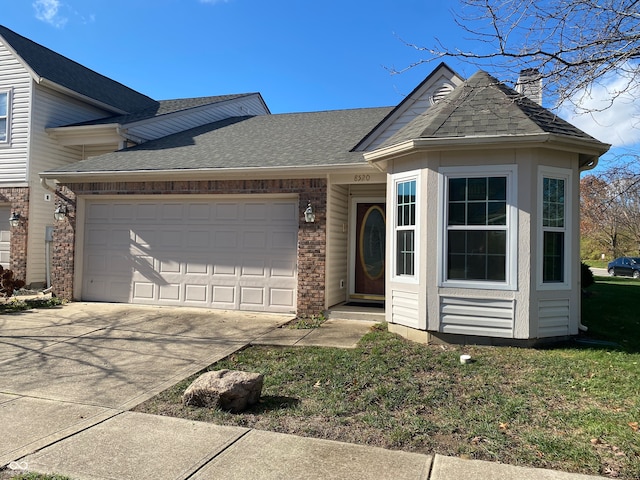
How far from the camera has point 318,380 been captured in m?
5.53

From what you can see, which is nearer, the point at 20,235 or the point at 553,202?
the point at 553,202

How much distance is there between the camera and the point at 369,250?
34.0ft

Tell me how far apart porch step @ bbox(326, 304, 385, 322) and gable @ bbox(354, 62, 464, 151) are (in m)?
3.32

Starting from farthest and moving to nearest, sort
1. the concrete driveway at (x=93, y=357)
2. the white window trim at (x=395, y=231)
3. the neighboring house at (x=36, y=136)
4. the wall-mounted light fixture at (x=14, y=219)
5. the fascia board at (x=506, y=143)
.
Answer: the neighboring house at (x=36, y=136)
the wall-mounted light fixture at (x=14, y=219)
the white window trim at (x=395, y=231)
the fascia board at (x=506, y=143)
the concrete driveway at (x=93, y=357)

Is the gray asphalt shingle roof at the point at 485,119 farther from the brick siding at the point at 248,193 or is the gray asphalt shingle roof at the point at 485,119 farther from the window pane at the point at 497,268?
the brick siding at the point at 248,193

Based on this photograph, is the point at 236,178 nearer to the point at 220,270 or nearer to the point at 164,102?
the point at 220,270

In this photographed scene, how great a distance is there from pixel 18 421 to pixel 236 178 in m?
6.34

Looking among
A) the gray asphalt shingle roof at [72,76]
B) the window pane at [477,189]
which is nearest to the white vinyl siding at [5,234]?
the gray asphalt shingle roof at [72,76]

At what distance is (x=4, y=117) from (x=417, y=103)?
1154cm

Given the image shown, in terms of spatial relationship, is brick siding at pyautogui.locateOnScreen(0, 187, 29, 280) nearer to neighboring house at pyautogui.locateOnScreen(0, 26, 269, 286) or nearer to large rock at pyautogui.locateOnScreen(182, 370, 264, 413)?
neighboring house at pyautogui.locateOnScreen(0, 26, 269, 286)

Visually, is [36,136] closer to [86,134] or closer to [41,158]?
[41,158]

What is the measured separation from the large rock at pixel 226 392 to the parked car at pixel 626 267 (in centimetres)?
3121

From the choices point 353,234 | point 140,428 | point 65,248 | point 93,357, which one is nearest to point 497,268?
point 353,234

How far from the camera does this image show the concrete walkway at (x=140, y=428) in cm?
349
